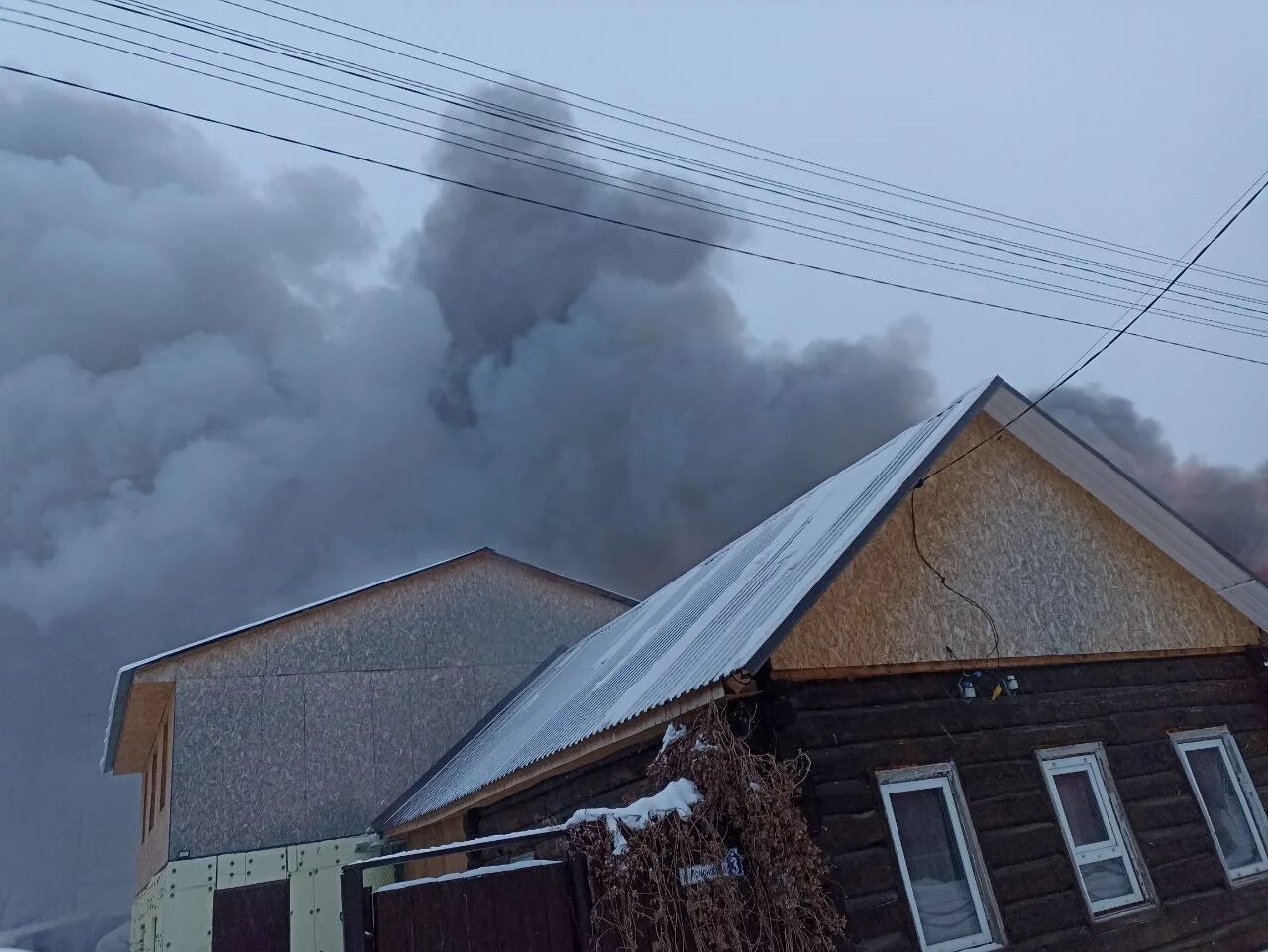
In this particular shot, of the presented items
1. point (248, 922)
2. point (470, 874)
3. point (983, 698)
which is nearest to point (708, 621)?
point (983, 698)

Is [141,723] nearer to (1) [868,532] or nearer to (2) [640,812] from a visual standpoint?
(2) [640,812]

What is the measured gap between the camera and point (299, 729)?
15906mm

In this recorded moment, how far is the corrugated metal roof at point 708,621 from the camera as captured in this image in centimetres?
750

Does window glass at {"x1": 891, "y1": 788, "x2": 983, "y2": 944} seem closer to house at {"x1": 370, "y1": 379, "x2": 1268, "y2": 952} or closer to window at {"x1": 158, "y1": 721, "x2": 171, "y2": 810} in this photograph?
house at {"x1": 370, "y1": 379, "x2": 1268, "y2": 952}

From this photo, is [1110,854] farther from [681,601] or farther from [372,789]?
[372,789]

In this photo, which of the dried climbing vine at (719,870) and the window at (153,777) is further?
the window at (153,777)

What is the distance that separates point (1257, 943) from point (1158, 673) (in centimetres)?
265

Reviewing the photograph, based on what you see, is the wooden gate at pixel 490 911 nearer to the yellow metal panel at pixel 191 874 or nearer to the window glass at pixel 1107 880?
the window glass at pixel 1107 880

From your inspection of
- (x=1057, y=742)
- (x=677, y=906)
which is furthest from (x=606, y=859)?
(x=1057, y=742)

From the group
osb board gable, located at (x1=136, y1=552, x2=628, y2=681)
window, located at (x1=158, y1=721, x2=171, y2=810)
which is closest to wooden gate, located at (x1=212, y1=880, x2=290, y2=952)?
window, located at (x1=158, y1=721, x2=171, y2=810)

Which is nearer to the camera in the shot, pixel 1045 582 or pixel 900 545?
pixel 900 545

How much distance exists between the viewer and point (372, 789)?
631 inches

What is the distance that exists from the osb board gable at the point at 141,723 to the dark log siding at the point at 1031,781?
1264 cm

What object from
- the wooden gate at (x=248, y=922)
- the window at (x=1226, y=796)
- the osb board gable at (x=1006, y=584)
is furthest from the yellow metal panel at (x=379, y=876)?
the window at (x=1226, y=796)
